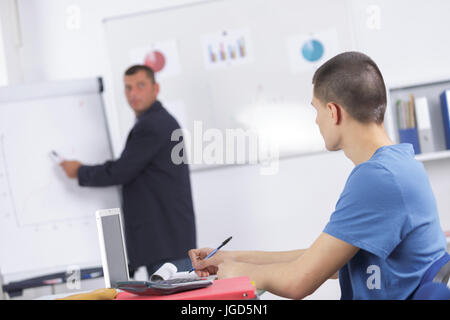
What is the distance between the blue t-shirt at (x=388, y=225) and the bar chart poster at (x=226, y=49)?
198cm

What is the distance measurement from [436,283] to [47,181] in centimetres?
210

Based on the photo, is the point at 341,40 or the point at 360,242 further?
the point at 341,40

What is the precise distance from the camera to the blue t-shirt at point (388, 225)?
1.05m

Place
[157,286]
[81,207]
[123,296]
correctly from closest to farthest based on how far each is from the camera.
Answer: [157,286], [123,296], [81,207]

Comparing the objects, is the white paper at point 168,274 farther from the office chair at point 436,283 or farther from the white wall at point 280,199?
the white wall at point 280,199

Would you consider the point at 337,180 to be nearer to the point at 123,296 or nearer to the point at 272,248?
the point at 272,248

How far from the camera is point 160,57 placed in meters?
3.06

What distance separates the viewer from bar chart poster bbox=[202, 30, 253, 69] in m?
3.02

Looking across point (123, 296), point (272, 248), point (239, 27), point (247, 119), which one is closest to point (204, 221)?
point (272, 248)

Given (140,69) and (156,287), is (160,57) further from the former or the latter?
(156,287)

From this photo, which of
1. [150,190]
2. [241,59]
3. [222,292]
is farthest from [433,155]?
[222,292]

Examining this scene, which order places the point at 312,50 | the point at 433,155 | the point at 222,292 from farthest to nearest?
the point at 312,50 < the point at 433,155 < the point at 222,292

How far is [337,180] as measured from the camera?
2.97m

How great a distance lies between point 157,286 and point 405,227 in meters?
0.49
